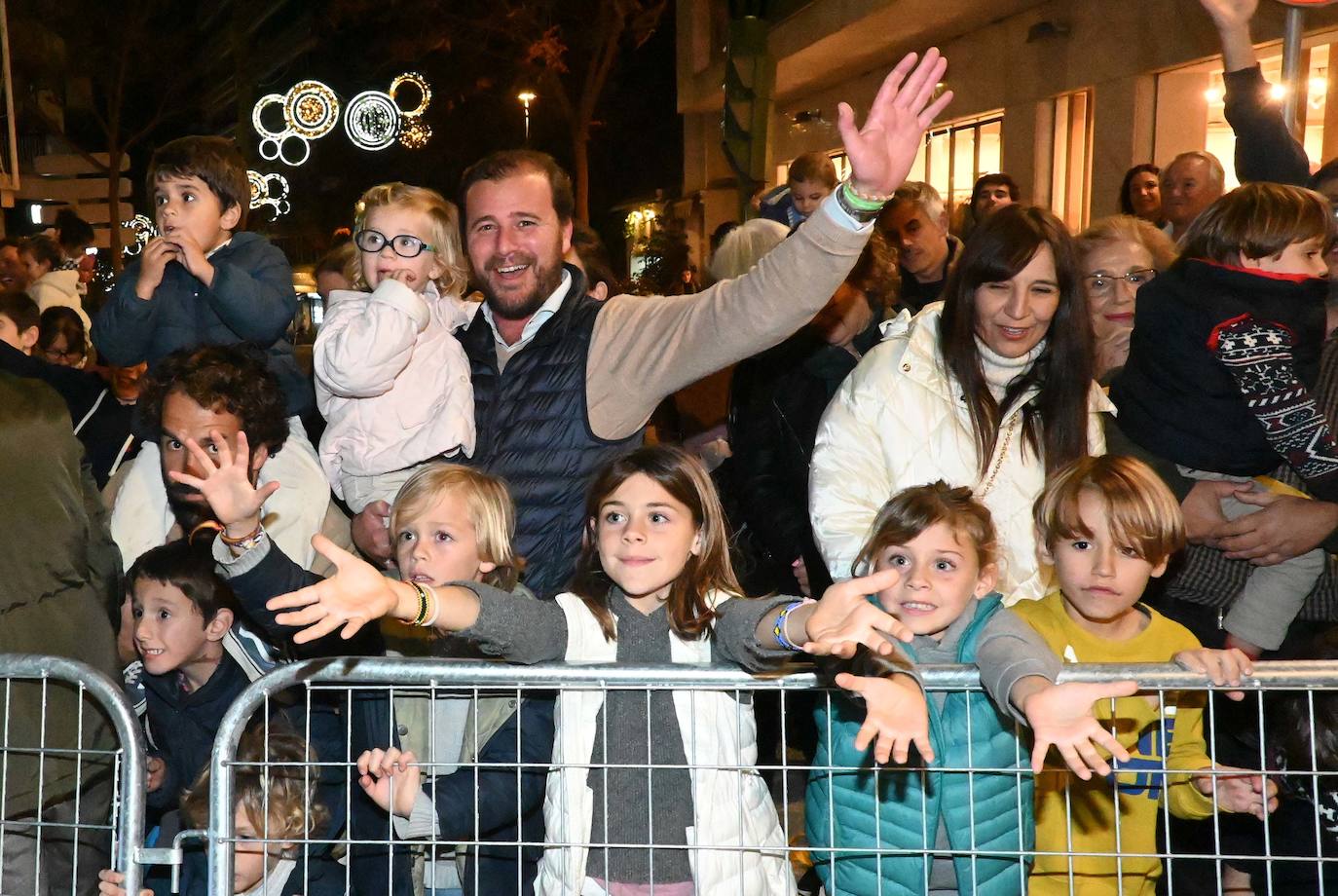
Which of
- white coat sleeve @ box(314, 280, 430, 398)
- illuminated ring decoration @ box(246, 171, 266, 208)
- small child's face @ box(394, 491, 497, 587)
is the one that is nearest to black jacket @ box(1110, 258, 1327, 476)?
small child's face @ box(394, 491, 497, 587)

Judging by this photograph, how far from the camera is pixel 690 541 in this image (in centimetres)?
338

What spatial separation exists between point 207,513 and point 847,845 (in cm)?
221

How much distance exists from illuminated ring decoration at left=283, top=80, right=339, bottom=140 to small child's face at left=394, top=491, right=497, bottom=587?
2194 centimetres

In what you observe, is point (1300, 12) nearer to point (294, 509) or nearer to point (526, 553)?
point (526, 553)

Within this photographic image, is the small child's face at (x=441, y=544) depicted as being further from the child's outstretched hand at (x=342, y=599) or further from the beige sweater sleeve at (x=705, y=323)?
the child's outstretched hand at (x=342, y=599)

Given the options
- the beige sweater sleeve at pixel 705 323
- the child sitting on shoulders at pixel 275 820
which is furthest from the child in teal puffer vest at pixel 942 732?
the child sitting on shoulders at pixel 275 820

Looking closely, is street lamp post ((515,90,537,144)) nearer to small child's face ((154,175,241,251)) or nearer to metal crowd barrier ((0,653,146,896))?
small child's face ((154,175,241,251))

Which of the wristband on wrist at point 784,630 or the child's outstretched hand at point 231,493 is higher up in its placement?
the child's outstretched hand at point 231,493

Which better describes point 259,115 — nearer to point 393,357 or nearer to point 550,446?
point 393,357

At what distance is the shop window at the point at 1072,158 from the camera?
14.2m

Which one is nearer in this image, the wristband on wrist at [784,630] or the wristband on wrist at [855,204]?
the wristband on wrist at [784,630]

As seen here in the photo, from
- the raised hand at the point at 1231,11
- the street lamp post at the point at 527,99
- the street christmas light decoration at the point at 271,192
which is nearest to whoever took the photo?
the raised hand at the point at 1231,11

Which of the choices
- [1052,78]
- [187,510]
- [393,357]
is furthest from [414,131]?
[393,357]

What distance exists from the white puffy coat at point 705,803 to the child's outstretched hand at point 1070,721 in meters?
0.68
